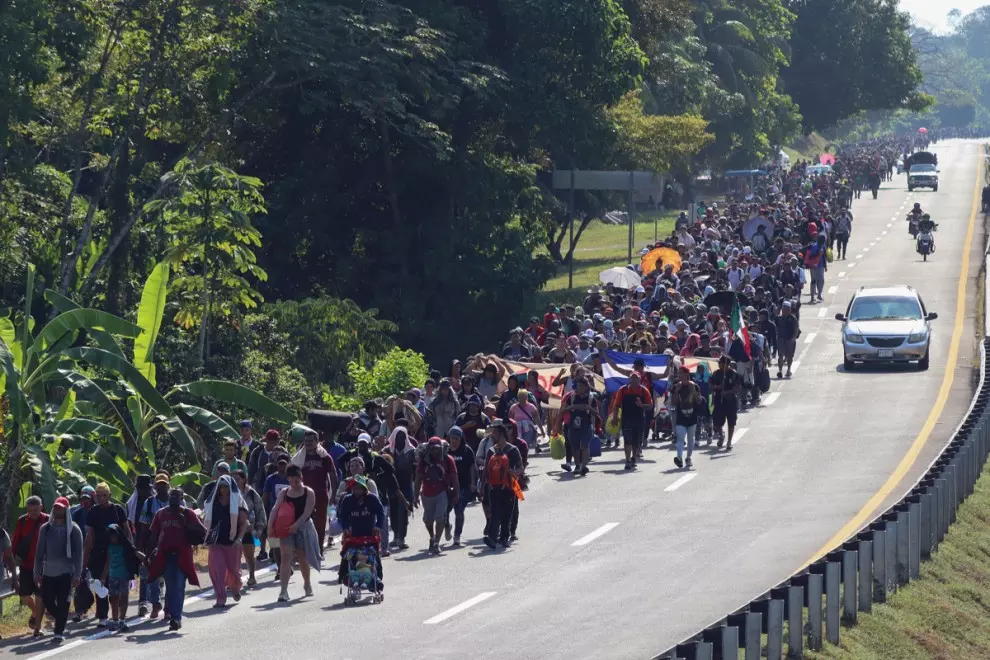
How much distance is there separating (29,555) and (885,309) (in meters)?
23.7

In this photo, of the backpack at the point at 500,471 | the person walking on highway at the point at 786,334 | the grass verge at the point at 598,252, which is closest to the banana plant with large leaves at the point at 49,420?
the backpack at the point at 500,471

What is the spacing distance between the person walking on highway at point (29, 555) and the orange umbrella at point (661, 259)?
83.2 ft

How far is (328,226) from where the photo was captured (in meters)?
44.1

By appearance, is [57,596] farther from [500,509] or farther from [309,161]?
[309,161]

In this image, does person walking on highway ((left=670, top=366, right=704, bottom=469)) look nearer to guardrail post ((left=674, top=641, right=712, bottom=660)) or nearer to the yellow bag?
the yellow bag

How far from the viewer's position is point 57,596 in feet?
55.7

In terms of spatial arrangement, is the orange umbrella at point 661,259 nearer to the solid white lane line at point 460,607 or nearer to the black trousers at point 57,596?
the solid white lane line at point 460,607

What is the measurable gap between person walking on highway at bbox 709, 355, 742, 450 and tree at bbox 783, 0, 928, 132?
2865 inches

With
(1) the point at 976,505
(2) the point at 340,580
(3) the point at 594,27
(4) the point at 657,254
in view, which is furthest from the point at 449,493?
(3) the point at 594,27

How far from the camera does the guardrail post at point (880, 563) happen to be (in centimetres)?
1772

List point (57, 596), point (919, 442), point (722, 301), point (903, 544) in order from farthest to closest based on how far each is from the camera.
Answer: point (722, 301)
point (919, 442)
point (903, 544)
point (57, 596)

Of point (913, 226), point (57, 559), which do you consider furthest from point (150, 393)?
point (913, 226)

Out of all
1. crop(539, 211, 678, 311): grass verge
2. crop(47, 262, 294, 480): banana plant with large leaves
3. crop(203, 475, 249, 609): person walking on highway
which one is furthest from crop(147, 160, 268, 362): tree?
crop(539, 211, 678, 311): grass verge

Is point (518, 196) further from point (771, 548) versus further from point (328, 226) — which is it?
point (771, 548)
